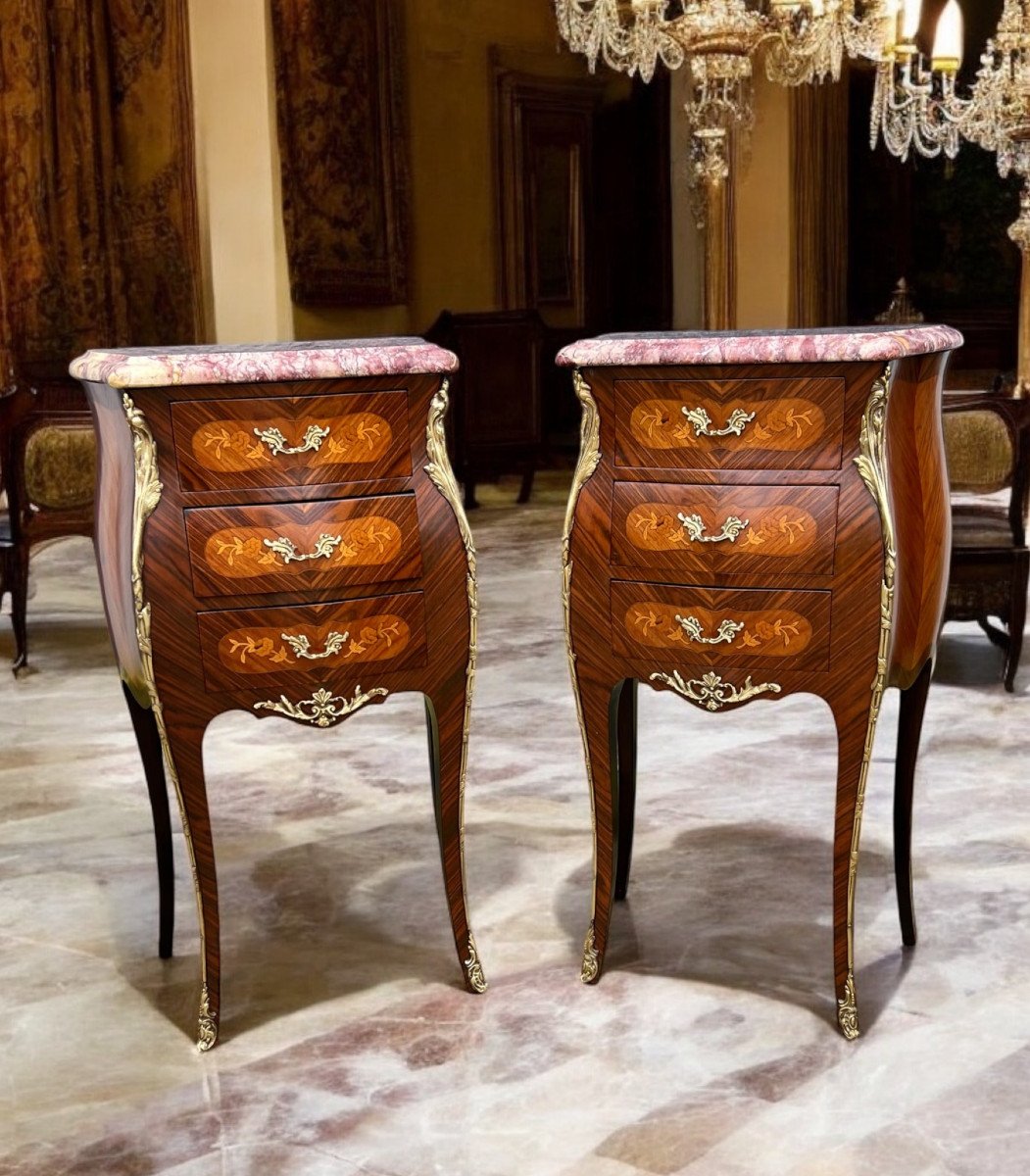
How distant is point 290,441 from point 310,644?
1.06 feet

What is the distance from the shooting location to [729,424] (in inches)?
95.5

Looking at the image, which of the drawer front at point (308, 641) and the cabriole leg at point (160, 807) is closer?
the drawer front at point (308, 641)

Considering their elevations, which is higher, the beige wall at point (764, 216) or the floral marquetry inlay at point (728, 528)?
the beige wall at point (764, 216)

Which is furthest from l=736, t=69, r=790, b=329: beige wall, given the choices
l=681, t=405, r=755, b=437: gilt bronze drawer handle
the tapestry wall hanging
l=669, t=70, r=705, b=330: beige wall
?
l=681, t=405, r=755, b=437: gilt bronze drawer handle

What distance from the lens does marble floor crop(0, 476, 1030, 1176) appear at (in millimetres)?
2180

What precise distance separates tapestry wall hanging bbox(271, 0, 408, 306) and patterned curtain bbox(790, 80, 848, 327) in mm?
2807

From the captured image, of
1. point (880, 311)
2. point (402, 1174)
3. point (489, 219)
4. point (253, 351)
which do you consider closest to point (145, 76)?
point (489, 219)

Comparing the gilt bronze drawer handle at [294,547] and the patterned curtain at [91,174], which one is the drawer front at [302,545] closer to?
the gilt bronze drawer handle at [294,547]

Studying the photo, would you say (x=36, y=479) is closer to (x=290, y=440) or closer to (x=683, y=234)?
(x=290, y=440)

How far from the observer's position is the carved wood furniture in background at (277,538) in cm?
237

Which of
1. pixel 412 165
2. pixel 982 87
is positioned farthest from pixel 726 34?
pixel 412 165

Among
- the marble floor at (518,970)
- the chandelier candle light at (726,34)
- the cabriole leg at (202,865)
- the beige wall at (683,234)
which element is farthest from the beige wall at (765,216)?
the cabriole leg at (202,865)

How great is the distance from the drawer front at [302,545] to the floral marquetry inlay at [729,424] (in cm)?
40

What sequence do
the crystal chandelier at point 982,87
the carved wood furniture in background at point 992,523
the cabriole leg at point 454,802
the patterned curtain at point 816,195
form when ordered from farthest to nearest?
1. the patterned curtain at point 816,195
2. the crystal chandelier at point 982,87
3. the carved wood furniture in background at point 992,523
4. the cabriole leg at point 454,802
